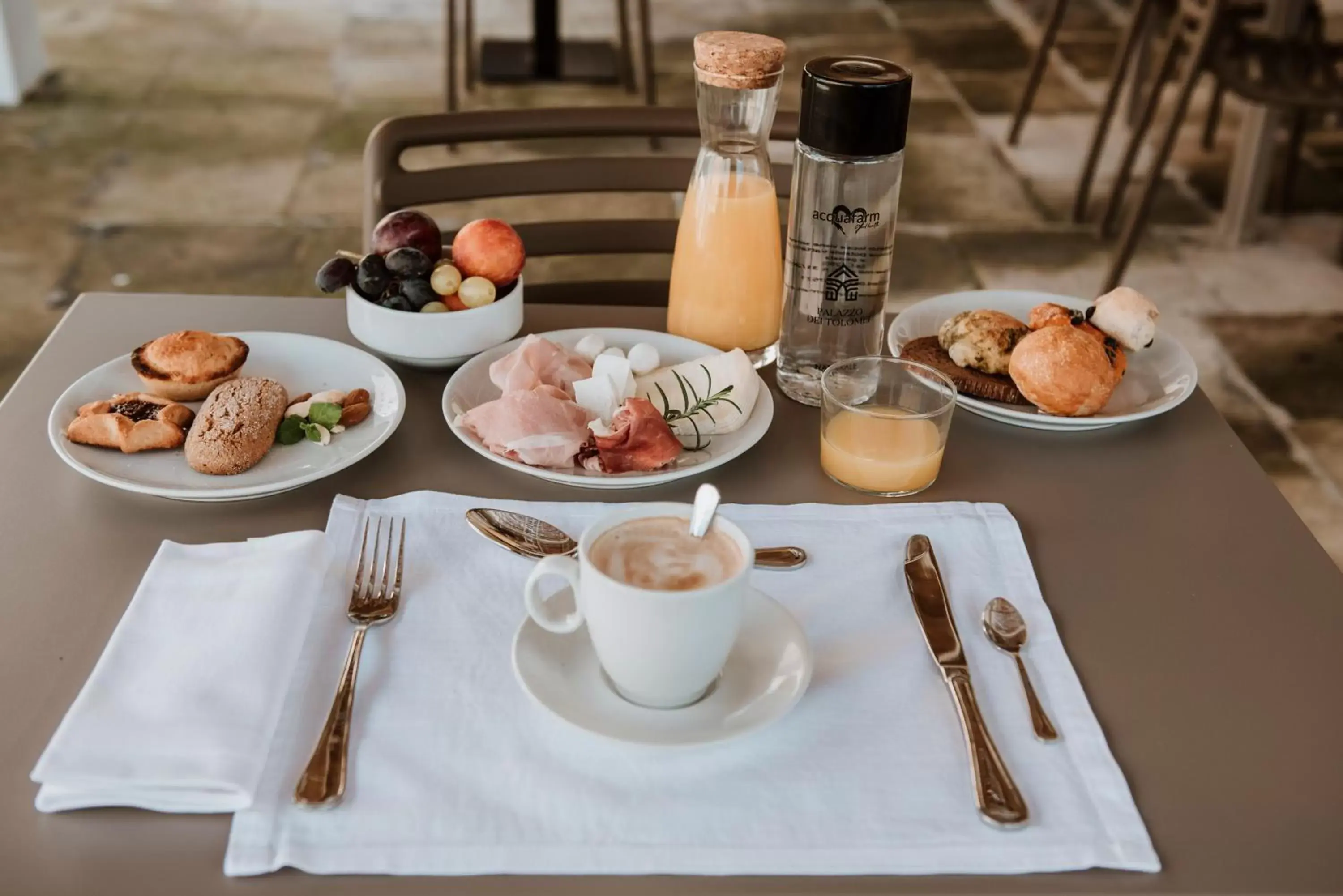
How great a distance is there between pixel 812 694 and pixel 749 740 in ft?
0.20

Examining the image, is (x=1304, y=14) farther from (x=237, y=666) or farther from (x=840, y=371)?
(x=237, y=666)

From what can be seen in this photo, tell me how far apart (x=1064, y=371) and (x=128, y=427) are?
713 millimetres

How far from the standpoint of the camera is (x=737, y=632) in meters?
0.70

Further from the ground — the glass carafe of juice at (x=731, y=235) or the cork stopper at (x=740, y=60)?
the cork stopper at (x=740, y=60)

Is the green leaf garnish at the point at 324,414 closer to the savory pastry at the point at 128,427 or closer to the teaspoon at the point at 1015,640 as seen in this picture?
the savory pastry at the point at 128,427

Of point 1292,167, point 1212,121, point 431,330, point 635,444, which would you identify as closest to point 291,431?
point 431,330

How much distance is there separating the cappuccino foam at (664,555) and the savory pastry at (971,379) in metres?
0.39

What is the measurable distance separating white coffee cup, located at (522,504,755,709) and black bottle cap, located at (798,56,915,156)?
0.40 m

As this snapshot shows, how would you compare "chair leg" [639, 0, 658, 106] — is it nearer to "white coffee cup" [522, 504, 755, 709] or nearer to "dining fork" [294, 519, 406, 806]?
"dining fork" [294, 519, 406, 806]

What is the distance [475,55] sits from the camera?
3994 millimetres

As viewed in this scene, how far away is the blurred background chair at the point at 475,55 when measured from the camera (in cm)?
328

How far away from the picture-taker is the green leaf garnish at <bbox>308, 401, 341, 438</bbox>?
3.12 ft

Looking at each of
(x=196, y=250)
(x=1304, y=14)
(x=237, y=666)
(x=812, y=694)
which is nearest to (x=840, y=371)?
(x=812, y=694)

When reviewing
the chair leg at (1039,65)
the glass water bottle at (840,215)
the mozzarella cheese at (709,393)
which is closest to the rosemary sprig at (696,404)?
the mozzarella cheese at (709,393)
